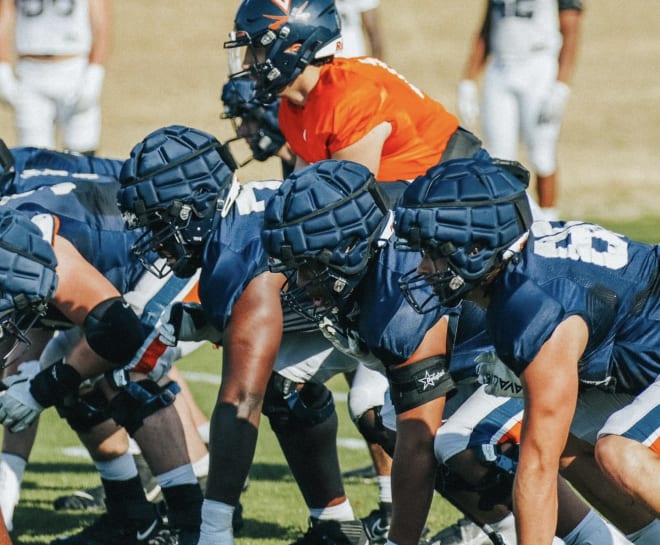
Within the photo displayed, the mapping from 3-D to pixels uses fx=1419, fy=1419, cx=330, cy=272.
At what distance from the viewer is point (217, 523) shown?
4.43 meters

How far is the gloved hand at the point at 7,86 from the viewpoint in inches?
386

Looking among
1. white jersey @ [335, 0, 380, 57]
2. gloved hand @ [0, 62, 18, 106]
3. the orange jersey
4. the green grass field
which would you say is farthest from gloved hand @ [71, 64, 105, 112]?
the orange jersey

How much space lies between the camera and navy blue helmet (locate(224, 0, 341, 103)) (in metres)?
5.33

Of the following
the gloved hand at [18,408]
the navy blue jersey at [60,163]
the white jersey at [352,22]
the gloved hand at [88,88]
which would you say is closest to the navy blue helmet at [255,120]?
the navy blue jersey at [60,163]

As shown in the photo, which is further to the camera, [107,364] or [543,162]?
[543,162]

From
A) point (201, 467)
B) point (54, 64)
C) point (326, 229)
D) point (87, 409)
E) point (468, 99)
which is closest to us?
point (326, 229)

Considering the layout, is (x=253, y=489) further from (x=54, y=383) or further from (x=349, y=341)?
(x=349, y=341)

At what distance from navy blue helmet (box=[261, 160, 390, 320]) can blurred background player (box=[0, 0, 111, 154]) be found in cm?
581

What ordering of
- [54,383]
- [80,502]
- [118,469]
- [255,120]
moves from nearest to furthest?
[54,383] → [118,469] → [80,502] → [255,120]

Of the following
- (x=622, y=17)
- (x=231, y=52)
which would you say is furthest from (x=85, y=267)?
(x=622, y=17)

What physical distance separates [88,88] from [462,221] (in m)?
6.39

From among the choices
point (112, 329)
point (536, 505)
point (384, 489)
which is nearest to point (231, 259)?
point (112, 329)

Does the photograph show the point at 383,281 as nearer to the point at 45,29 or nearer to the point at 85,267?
the point at 85,267

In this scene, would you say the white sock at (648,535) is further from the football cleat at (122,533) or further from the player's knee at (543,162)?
the player's knee at (543,162)
